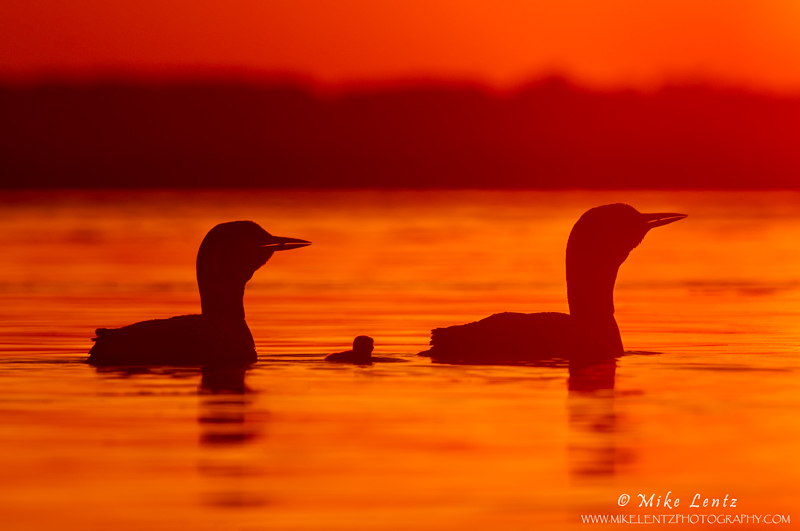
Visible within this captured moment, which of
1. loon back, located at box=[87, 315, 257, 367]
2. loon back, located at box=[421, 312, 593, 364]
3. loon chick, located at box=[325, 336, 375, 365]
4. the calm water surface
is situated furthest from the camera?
loon chick, located at box=[325, 336, 375, 365]

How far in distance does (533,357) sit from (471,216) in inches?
1414

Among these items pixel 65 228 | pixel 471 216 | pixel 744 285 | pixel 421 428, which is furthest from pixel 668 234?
pixel 421 428

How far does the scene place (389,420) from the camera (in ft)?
32.6

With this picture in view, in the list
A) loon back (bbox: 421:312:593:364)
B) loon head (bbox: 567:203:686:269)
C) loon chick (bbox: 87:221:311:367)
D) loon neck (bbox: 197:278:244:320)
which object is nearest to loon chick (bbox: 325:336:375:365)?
loon back (bbox: 421:312:593:364)

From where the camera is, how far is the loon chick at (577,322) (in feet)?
40.6

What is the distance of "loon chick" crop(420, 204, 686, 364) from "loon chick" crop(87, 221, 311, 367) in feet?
4.70

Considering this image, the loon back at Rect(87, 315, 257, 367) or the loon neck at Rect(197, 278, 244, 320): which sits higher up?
the loon neck at Rect(197, 278, 244, 320)

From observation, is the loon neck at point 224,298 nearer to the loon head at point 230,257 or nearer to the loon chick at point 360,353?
the loon head at point 230,257

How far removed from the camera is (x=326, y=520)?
24.1 feet

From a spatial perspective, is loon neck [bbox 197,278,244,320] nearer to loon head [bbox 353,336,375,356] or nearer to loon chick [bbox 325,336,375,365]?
loon chick [bbox 325,336,375,365]

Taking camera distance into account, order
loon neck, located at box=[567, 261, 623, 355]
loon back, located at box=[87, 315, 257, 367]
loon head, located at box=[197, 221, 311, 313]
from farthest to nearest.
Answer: loon neck, located at box=[567, 261, 623, 355]
loon head, located at box=[197, 221, 311, 313]
loon back, located at box=[87, 315, 257, 367]

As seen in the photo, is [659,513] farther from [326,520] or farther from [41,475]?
[41,475]

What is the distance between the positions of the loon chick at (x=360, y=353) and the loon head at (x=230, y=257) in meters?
0.96

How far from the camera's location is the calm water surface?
25.2 ft
